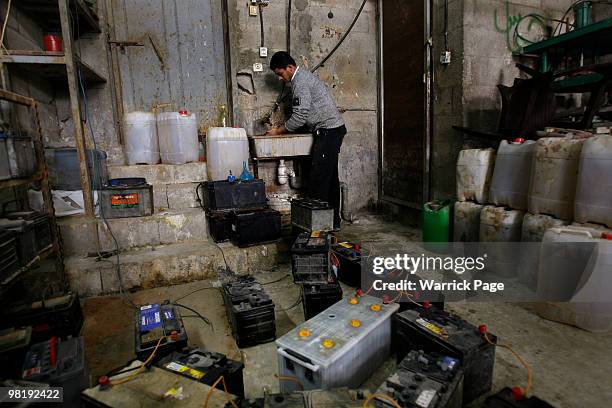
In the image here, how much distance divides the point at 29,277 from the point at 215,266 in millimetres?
1268

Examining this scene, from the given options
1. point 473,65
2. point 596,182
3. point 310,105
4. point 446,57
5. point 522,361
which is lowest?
point 522,361

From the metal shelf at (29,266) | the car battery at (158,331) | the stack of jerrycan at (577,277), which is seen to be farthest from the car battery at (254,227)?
the stack of jerrycan at (577,277)

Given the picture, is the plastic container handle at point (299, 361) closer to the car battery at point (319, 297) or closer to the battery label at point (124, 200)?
the car battery at point (319, 297)

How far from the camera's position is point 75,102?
2.64 meters

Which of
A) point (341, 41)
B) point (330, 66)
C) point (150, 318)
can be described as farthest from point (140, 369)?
point (341, 41)

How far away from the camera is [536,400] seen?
1.07m

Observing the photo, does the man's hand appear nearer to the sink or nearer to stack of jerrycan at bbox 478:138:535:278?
the sink

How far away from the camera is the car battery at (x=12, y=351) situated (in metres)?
1.51

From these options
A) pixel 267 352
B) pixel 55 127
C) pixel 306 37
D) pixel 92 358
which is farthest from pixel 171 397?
pixel 306 37

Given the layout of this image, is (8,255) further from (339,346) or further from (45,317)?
(339,346)

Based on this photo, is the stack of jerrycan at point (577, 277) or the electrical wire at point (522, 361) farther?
the stack of jerrycan at point (577, 277)

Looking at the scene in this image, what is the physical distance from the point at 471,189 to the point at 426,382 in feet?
6.82

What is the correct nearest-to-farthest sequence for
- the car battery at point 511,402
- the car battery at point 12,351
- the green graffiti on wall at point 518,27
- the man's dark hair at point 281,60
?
the car battery at point 511,402
the car battery at point 12,351
the green graffiti on wall at point 518,27
the man's dark hair at point 281,60

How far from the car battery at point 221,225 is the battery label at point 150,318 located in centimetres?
121
